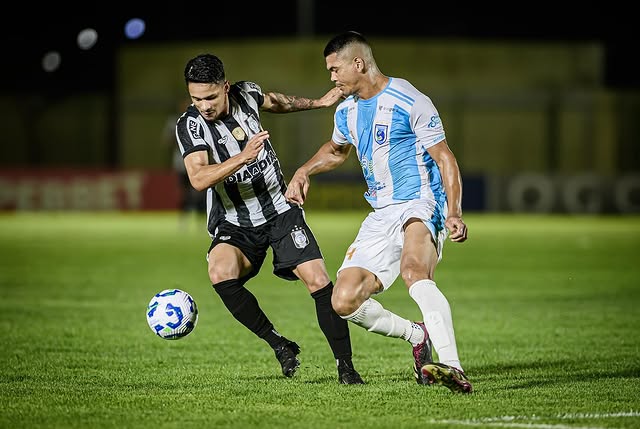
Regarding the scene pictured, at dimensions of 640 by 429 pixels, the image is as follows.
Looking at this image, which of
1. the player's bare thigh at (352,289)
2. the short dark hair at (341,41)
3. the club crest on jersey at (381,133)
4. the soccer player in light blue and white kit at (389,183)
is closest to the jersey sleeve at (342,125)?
the soccer player in light blue and white kit at (389,183)

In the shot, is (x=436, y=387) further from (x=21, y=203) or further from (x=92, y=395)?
(x=21, y=203)

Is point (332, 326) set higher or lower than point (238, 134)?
lower

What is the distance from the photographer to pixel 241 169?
24.8ft

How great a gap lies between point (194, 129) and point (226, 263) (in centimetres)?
90

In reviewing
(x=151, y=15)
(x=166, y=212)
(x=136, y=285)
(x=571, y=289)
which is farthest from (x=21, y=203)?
(x=571, y=289)

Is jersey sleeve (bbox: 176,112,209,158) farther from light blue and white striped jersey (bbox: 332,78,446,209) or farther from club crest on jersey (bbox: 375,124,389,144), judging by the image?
club crest on jersey (bbox: 375,124,389,144)

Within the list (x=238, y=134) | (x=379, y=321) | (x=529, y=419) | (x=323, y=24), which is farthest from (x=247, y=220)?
(x=323, y=24)

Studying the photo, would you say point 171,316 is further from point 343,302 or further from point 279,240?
point 343,302

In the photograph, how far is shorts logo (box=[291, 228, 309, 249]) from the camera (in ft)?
24.8

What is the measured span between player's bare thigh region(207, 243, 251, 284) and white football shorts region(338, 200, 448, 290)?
2.67 feet

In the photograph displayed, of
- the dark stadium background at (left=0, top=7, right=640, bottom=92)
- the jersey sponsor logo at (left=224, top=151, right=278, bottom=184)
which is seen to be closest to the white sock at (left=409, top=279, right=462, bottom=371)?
the jersey sponsor logo at (left=224, top=151, right=278, bottom=184)

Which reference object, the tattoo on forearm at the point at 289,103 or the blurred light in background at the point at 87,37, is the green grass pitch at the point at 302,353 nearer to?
the tattoo on forearm at the point at 289,103

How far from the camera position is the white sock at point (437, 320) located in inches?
257

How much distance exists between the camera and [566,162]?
1414 inches
